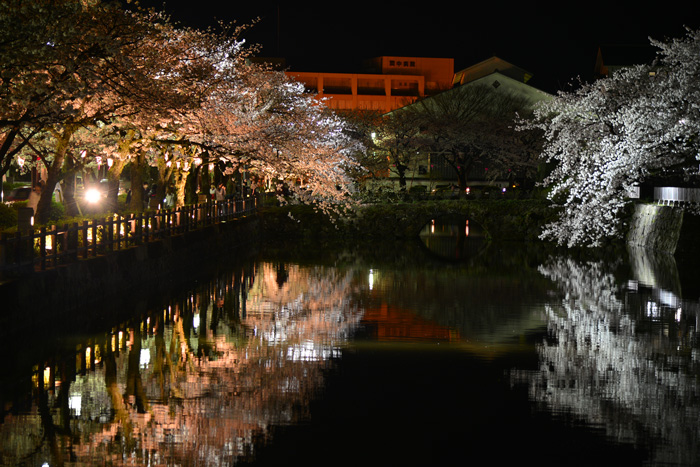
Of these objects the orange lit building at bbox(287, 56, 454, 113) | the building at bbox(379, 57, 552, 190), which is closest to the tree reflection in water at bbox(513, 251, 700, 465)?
the building at bbox(379, 57, 552, 190)

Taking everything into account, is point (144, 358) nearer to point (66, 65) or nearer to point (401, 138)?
point (66, 65)

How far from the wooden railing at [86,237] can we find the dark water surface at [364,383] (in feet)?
5.28

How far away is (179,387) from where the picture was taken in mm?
10789

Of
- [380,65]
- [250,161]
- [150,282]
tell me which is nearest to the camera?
[150,282]

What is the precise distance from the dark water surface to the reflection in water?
1404cm

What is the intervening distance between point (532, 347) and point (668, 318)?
16.6ft

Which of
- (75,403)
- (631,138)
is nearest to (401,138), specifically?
(631,138)

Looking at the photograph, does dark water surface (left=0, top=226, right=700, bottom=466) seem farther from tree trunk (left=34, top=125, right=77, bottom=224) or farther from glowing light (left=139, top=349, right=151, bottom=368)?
tree trunk (left=34, top=125, right=77, bottom=224)

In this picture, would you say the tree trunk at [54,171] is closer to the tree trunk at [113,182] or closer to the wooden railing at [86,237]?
the wooden railing at [86,237]

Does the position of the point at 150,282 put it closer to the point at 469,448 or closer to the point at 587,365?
the point at 587,365

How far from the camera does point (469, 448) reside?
27.8 feet

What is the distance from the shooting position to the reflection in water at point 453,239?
3522 cm

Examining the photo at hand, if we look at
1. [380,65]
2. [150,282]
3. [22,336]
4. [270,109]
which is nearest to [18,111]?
[22,336]

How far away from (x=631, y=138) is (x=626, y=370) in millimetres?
13491
